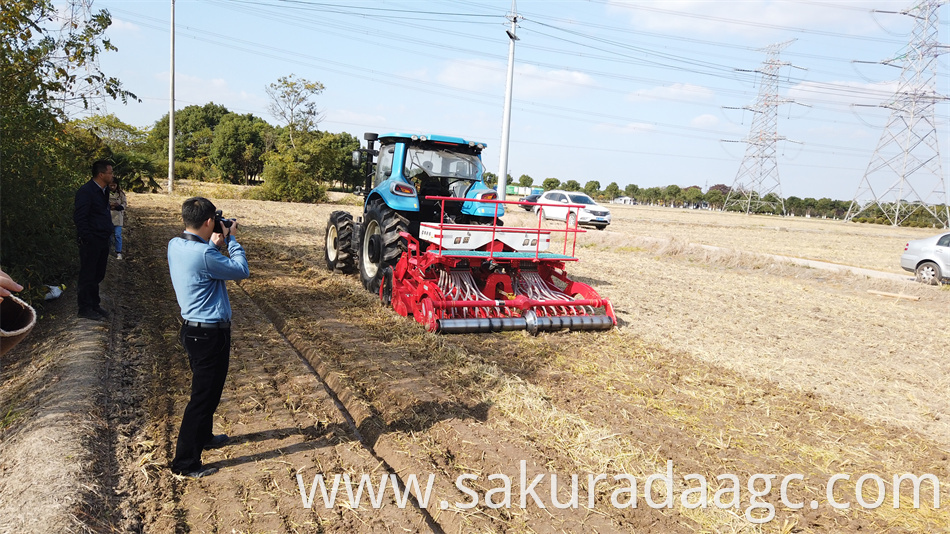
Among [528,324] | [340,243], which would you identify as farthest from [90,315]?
[528,324]

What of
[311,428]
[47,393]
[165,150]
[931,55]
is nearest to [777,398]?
[311,428]

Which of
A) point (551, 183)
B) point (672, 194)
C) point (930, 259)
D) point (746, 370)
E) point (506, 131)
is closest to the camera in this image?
point (746, 370)

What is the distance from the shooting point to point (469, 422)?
4.48 meters

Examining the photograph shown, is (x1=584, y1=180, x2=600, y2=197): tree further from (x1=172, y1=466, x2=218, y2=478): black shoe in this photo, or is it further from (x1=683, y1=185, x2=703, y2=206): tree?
(x1=172, y1=466, x2=218, y2=478): black shoe

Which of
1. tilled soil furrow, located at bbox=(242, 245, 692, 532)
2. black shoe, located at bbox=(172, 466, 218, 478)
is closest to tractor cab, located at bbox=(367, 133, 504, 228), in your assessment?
tilled soil furrow, located at bbox=(242, 245, 692, 532)

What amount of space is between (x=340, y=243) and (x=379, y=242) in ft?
5.88

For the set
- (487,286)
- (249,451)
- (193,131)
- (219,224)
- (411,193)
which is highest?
(193,131)

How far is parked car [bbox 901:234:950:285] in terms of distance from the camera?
13492mm

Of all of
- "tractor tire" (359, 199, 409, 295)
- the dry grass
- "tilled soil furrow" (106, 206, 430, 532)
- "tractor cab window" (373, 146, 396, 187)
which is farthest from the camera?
"tractor cab window" (373, 146, 396, 187)

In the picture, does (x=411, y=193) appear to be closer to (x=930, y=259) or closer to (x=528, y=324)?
(x=528, y=324)

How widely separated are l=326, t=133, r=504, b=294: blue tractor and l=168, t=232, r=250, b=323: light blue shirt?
4.19 m

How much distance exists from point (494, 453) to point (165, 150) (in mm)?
53656

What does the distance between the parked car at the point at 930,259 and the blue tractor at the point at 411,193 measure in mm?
11352

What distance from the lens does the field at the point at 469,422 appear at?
332 centimetres
